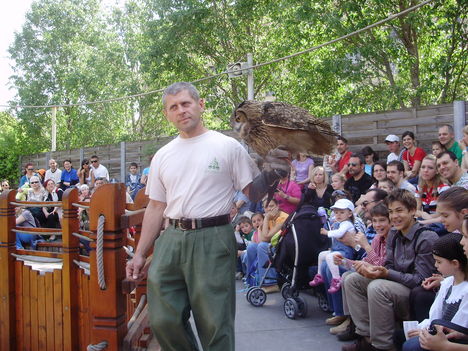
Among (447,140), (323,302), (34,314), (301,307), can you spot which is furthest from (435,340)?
(447,140)

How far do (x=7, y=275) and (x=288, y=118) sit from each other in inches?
123

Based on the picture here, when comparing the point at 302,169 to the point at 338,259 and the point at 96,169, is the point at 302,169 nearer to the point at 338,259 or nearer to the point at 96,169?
the point at 338,259

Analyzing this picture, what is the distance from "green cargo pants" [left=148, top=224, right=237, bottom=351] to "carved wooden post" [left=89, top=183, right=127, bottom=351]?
0.49m

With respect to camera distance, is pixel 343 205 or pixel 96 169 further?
pixel 96 169

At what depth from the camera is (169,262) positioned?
2504 millimetres

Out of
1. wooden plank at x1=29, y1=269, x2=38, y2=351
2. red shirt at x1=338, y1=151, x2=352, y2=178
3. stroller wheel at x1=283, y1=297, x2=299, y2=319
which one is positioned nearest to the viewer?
wooden plank at x1=29, y1=269, x2=38, y2=351

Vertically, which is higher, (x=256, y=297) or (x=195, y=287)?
(x=195, y=287)

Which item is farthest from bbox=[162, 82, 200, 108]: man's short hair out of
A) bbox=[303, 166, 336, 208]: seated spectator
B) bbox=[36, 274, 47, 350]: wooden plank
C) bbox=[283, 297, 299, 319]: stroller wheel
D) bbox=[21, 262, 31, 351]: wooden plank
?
bbox=[303, 166, 336, 208]: seated spectator

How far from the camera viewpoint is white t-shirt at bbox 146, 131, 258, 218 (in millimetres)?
2596

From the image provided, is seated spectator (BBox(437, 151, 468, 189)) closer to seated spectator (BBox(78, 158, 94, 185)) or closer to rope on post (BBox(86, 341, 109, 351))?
rope on post (BBox(86, 341, 109, 351))

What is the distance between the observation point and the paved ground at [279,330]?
13.7 feet

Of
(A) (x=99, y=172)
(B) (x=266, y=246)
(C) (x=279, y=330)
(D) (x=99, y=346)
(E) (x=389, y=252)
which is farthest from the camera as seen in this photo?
(A) (x=99, y=172)

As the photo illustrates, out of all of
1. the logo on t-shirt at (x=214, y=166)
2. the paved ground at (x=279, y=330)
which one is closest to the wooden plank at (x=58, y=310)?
the paved ground at (x=279, y=330)

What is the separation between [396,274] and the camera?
3568 mm
